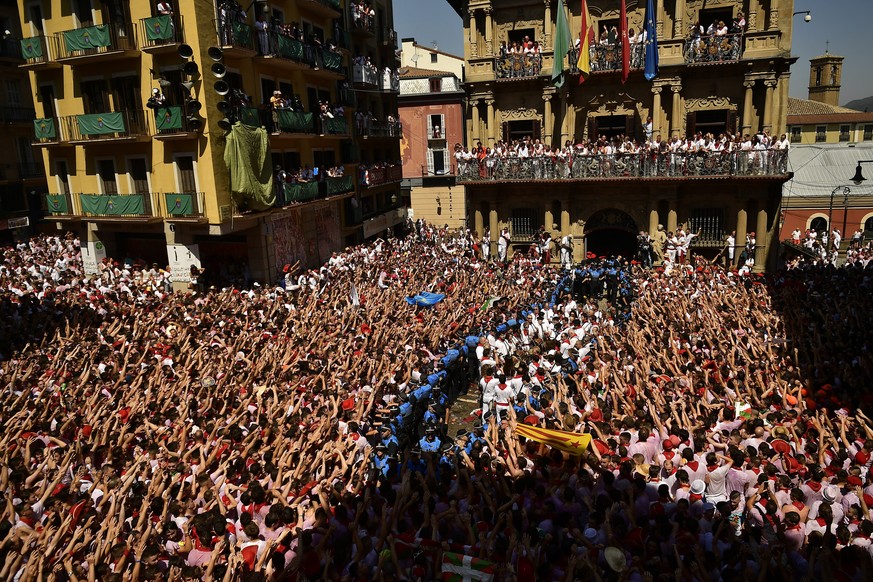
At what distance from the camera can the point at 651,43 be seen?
23.9 meters

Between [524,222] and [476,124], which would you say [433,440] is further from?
[476,124]

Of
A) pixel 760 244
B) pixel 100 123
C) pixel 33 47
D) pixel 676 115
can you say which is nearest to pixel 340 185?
pixel 100 123

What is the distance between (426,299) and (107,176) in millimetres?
13323

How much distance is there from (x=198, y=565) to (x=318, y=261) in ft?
68.4

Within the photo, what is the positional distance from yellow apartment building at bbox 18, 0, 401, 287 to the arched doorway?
36.7ft

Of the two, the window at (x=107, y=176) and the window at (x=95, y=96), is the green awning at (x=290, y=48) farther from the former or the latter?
the window at (x=107, y=176)

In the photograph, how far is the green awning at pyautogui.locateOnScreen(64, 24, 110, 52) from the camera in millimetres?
20222

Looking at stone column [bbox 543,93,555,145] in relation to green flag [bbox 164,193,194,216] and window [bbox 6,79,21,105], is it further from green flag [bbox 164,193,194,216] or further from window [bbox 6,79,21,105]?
window [bbox 6,79,21,105]

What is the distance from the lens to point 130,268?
23000 millimetres

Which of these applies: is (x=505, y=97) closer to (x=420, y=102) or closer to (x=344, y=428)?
(x=420, y=102)

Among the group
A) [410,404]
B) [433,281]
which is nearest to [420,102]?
[433,281]

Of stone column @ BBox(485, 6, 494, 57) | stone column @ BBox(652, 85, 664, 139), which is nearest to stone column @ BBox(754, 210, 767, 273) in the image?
stone column @ BBox(652, 85, 664, 139)

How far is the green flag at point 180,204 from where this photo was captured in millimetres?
20359

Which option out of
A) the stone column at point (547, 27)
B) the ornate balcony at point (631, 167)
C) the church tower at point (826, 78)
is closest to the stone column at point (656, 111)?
the ornate balcony at point (631, 167)
